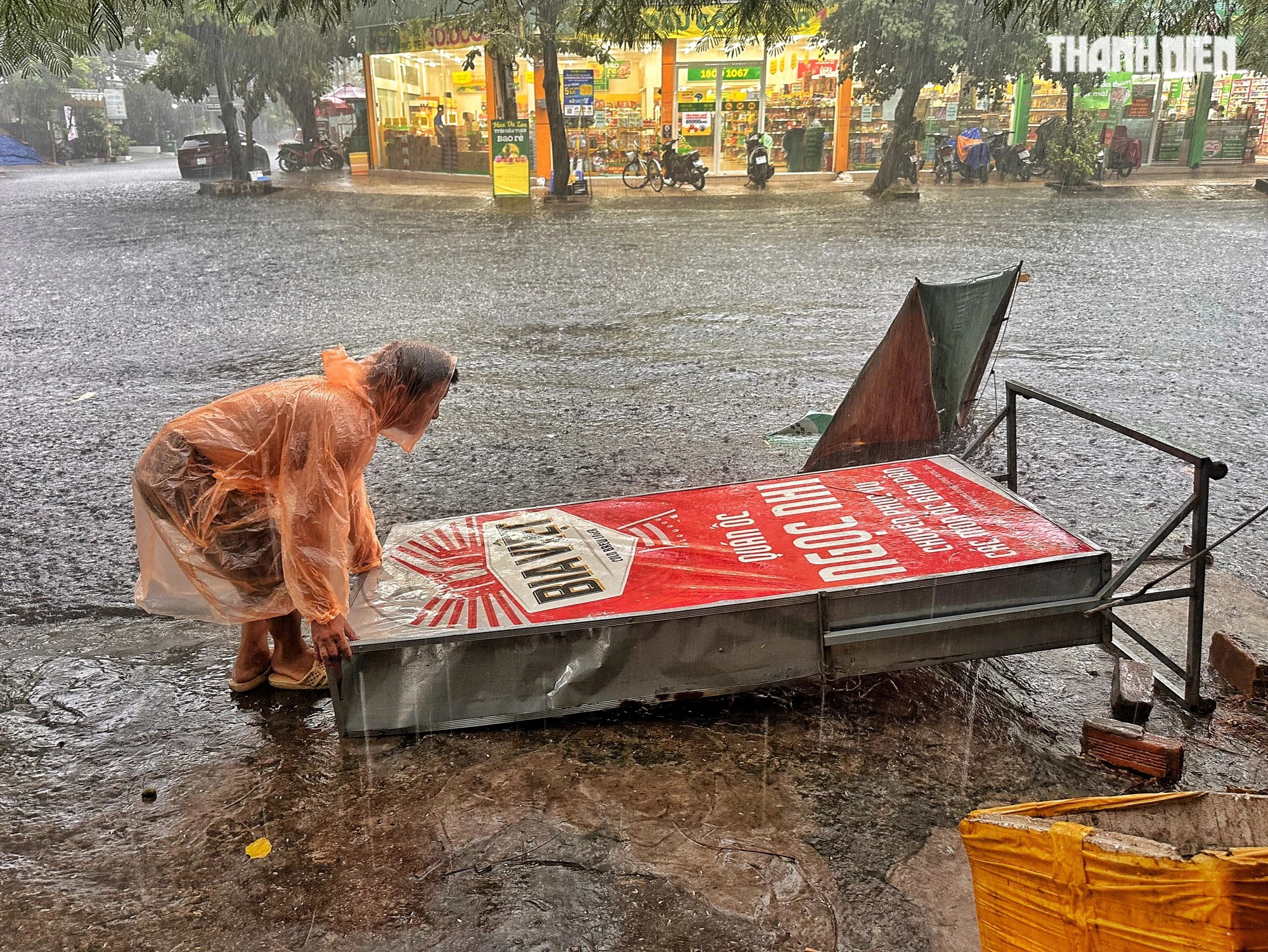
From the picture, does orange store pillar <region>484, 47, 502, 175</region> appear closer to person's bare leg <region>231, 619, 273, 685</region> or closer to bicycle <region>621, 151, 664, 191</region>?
bicycle <region>621, 151, 664, 191</region>

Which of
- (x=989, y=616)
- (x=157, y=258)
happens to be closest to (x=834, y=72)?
(x=157, y=258)

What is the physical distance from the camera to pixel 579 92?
2302cm

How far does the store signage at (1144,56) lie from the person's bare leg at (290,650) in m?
21.2

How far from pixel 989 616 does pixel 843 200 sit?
54.5 feet

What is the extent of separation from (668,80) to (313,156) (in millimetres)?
11031

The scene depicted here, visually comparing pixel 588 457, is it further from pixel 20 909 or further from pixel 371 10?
pixel 371 10

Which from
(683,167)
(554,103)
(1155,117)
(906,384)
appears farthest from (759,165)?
(906,384)

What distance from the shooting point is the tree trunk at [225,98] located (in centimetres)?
2114

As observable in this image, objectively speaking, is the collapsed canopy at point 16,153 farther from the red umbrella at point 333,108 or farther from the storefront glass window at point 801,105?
the storefront glass window at point 801,105

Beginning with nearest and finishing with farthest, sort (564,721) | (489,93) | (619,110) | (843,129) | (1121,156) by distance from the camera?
(564,721)
(1121,156)
(843,129)
(619,110)
(489,93)

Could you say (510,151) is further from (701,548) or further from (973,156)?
(701,548)

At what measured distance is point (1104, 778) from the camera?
2662 mm

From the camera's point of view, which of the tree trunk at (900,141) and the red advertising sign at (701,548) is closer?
the red advertising sign at (701,548)

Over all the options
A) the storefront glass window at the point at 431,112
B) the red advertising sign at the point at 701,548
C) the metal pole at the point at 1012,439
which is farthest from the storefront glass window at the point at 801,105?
the red advertising sign at the point at 701,548
